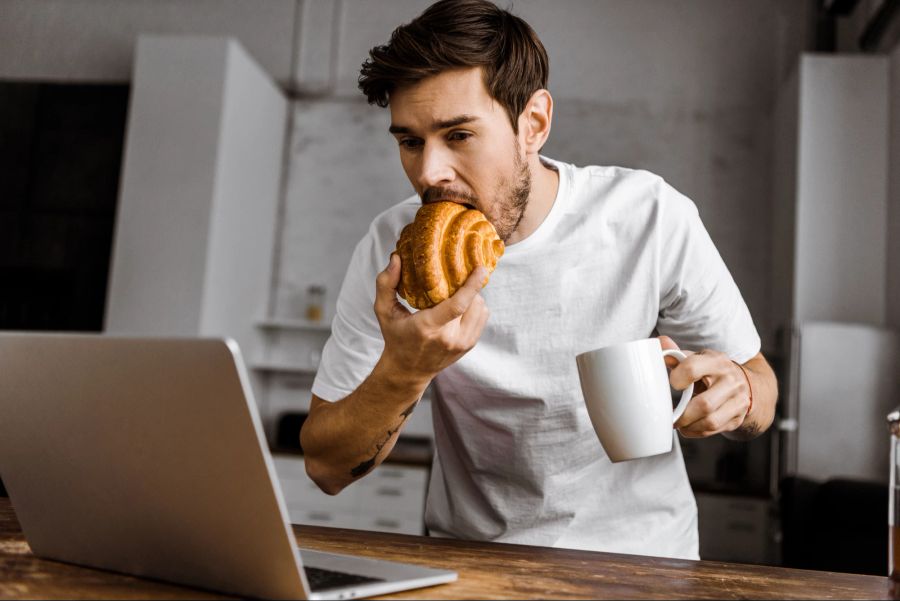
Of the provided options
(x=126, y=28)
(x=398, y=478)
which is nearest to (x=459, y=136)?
(x=398, y=478)

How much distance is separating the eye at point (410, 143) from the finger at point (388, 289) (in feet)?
0.78

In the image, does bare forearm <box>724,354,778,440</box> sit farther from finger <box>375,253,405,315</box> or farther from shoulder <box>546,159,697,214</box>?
finger <box>375,253,405,315</box>

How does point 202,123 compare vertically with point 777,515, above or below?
above

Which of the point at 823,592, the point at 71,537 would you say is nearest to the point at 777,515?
the point at 823,592

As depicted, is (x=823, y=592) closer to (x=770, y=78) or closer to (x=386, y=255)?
(x=386, y=255)

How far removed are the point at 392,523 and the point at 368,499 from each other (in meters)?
0.16

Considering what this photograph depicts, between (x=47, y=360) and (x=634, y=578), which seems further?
(x=634, y=578)

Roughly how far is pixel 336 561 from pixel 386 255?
2.33 feet

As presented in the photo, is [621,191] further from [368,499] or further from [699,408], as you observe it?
[368,499]

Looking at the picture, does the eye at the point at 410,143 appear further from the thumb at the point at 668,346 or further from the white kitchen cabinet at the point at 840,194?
the white kitchen cabinet at the point at 840,194

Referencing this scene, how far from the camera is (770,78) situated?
4.57 meters

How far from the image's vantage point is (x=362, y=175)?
15.8ft

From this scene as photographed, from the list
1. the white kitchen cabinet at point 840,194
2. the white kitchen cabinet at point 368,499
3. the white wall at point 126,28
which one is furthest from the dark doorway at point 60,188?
the white kitchen cabinet at point 840,194

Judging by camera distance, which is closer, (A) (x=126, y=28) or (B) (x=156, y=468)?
(B) (x=156, y=468)
